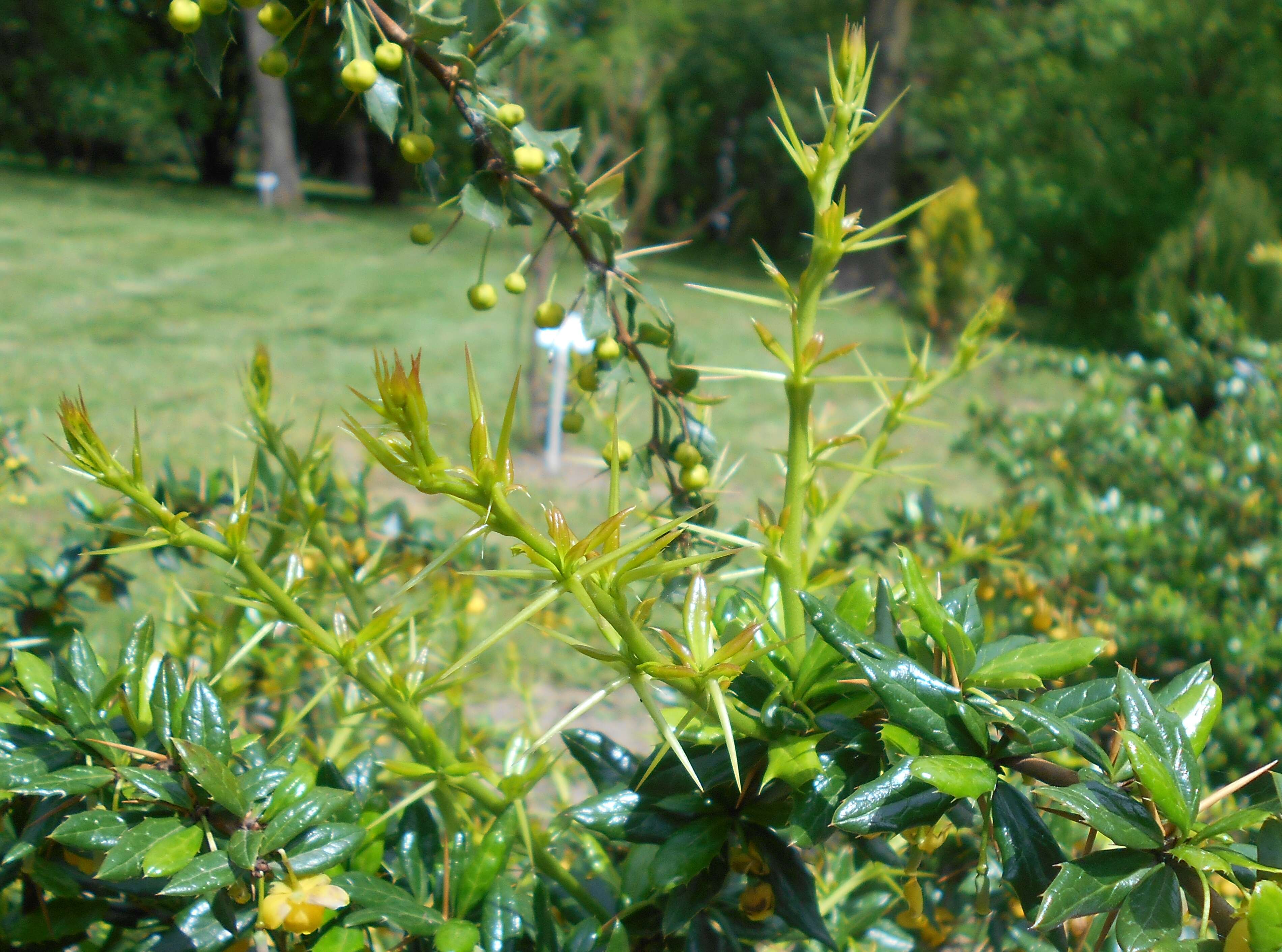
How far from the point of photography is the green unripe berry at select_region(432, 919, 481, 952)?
0.66m

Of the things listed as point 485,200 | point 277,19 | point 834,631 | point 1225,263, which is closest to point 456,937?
point 834,631

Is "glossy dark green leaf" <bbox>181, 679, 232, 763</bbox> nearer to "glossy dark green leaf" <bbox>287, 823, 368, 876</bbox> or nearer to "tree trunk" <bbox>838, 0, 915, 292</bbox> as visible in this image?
"glossy dark green leaf" <bbox>287, 823, 368, 876</bbox>

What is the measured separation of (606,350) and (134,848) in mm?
524

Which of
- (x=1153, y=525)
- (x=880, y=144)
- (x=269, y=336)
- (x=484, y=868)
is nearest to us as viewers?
(x=484, y=868)

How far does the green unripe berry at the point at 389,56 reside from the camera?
74 centimetres

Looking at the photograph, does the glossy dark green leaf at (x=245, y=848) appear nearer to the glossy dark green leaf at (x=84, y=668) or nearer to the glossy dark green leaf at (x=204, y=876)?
the glossy dark green leaf at (x=204, y=876)

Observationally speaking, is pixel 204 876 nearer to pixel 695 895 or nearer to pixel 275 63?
pixel 695 895

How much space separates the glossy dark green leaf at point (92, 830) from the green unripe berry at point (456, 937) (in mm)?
225

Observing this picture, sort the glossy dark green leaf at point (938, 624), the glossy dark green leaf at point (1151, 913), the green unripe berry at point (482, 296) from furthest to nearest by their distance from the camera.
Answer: the green unripe berry at point (482, 296) → the glossy dark green leaf at point (938, 624) → the glossy dark green leaf at point (1151, 913)

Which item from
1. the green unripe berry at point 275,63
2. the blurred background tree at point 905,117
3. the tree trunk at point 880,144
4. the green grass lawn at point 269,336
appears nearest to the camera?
the green unripe berry at point 275,63

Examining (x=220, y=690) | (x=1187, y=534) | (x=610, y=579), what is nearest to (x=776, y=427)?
(x=1187, y=534)

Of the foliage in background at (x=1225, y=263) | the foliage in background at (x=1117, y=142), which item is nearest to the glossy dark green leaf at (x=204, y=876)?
the foliage in background at (x=1225, y=263)

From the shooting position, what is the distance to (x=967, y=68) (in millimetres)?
16047

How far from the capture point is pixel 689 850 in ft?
2.16
